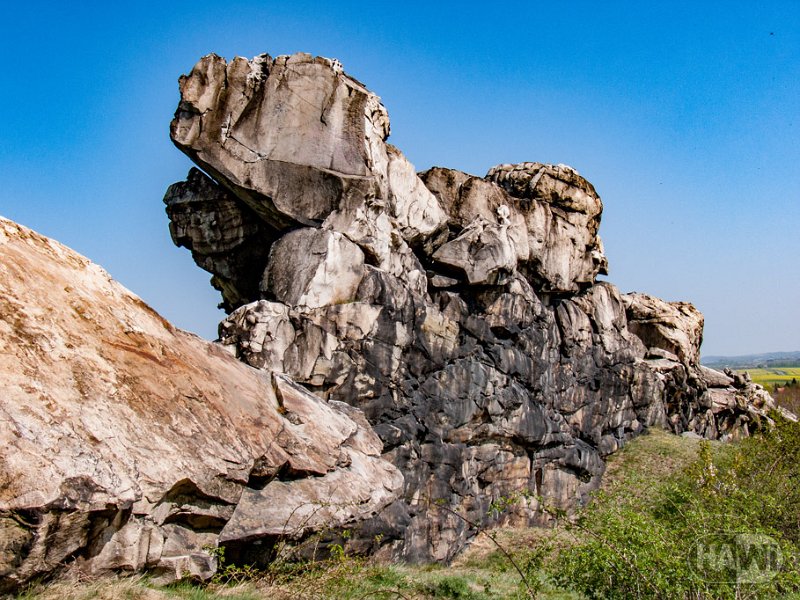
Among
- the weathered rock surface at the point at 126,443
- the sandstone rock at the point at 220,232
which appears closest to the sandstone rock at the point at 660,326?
the sandstone rock at the point at 220,232

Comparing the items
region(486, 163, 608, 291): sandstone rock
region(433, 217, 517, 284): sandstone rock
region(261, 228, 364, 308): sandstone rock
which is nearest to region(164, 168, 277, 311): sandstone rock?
region(261, 228, 364, 308): sandstone rock

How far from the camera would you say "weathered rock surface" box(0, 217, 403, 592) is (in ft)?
26.0

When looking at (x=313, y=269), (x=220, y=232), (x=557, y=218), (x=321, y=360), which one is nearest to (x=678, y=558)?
(x=321, y=360)

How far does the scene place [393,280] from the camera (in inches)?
1007

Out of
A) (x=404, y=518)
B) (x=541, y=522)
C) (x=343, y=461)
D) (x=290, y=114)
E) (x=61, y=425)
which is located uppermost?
(x=290, y=114)

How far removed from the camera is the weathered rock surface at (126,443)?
7.91 metres

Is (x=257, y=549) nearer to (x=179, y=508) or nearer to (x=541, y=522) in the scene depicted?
(x=179, y=508)

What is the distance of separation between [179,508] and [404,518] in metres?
9.74

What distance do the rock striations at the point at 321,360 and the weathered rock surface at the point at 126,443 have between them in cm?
4

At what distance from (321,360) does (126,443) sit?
43.3ft

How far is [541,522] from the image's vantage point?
33375mm

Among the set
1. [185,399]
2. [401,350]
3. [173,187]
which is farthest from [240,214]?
[185,399]

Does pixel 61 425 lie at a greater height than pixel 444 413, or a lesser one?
greater

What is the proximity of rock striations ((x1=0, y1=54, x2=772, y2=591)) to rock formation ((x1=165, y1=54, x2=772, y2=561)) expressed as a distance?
0.33 ft
